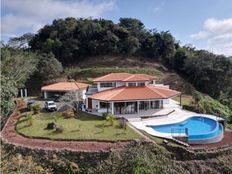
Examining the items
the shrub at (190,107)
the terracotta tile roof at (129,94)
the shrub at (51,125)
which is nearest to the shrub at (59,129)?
the shrub at (51,125)

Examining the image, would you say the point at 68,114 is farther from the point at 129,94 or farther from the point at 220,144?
the point at 220,144

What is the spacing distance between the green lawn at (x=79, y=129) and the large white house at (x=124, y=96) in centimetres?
258

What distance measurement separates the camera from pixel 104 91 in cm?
3319

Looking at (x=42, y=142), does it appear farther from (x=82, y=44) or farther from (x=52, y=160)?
(x=82, y=44)

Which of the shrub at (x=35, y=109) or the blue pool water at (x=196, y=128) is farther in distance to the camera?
the shrub at (x=35, y=109)

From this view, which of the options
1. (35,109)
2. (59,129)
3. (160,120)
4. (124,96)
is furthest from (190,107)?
(35,109)

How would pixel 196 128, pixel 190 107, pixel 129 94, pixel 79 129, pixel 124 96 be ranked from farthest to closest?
pixel 190 107, pixel 129 94, pixel 124 96, pixel 196 128, pixel 79 129

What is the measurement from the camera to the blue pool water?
23.1 meters

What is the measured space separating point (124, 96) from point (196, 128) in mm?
8984

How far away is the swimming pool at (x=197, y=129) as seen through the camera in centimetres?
2269

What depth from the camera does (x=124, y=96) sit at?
29969 mm

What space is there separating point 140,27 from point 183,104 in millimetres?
Answer: 39485

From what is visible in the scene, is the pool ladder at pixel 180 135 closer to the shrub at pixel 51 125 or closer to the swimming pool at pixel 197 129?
the swimming pool at pixel 197 129

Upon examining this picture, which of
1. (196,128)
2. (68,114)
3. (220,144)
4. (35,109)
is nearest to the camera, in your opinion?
(220,144)
